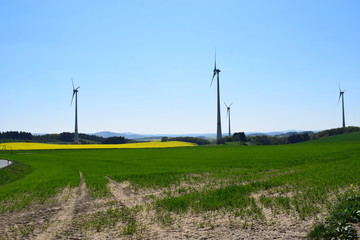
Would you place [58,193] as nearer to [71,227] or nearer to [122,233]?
[71,227]

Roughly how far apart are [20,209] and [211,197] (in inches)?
383

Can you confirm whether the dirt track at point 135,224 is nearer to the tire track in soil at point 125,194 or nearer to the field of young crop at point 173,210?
the field of young crop at point 173,210

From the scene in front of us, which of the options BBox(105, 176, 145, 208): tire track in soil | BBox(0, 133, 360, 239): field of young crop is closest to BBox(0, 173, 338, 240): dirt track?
BBox(0, 133, 360, 239): field of young crop

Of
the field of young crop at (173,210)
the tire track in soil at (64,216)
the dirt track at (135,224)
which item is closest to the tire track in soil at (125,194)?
the field of young crop at (173,210)

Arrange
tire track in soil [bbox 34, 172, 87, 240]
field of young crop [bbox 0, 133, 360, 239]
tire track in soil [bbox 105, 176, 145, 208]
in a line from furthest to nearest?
tire track in soil [bbox 105, 176, 145, 208] < tire track in soil [bbox 34, 172, 87, 240] < field of young crop [bbox 0, 133, 360, 239]

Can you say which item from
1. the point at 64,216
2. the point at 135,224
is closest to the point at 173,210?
the point at 135,224

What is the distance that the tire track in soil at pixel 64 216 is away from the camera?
40.1ft

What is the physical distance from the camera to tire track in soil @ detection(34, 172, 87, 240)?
1222cm

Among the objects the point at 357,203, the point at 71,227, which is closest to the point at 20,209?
the point at 71,227

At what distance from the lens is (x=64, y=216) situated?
588 inches

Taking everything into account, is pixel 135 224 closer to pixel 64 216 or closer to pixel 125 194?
pixel 64 216

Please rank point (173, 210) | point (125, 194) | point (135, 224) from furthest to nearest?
point (125, 194), point (173, 210), point (135, 224)

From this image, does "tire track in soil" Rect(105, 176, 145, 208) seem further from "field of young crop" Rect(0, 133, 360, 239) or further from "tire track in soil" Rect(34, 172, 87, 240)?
"tire track in soil" Rect(34, 172, 87, 240)

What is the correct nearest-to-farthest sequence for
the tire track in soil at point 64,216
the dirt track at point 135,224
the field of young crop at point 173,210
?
1. the dirt track at point 135,224
2. the field of young crop at point 173,210
3. the tire track in soil at point 64,216
